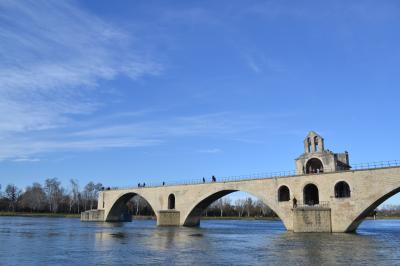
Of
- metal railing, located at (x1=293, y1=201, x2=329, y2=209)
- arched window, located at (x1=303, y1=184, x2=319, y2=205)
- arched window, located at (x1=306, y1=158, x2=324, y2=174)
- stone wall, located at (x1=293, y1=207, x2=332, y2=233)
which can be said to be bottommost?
stone wall, located at (x1=293, y1=207, x2=332, y2=233)

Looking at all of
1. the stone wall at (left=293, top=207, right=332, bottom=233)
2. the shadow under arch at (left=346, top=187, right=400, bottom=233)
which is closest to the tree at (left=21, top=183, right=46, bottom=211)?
the stone wall at (left=293, top=207, right=332, bottom=233)

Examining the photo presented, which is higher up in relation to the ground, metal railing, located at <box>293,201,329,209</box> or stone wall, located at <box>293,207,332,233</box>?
metal railing, located at <box>293,201,329,209</box>

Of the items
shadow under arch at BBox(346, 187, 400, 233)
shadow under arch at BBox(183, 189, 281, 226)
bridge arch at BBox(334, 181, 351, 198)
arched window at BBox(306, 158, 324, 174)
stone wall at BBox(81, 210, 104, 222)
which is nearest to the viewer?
shadow under arch at BBox(346, 187, 400, 233)

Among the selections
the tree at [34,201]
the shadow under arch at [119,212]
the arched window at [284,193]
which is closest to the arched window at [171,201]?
the shadow under arch at [119,212]

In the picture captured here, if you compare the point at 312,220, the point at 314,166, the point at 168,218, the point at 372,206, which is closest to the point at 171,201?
the point at 168,218

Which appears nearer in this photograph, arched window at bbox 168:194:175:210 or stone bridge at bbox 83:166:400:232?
stone bridge at bbox 83:166:400:232

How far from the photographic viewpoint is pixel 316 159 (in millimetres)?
55719

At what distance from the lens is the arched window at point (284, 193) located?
5634 cm

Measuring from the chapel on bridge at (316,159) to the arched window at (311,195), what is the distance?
2261mm

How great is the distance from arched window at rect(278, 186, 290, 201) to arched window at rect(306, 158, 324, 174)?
12.5ft

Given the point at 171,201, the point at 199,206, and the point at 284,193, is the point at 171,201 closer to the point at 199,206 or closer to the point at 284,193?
the point at 199,206

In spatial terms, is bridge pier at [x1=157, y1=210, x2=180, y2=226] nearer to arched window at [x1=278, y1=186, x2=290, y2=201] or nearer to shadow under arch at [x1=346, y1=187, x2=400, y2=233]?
arched window at [x1=278, y1=186, x2=290, y2=201]

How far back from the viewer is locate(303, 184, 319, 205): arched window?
53.3 metres

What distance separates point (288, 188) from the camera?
55.3 m
